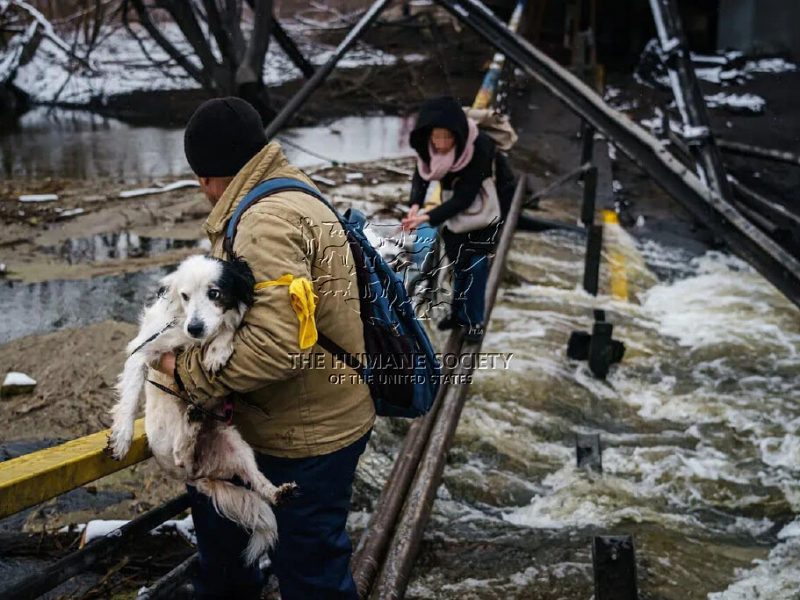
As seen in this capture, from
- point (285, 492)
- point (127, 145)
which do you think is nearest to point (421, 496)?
point (285, 492)

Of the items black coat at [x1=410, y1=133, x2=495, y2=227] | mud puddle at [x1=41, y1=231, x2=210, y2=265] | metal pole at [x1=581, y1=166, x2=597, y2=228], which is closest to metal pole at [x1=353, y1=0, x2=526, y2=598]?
black coat at [x1=410, y1=133, x2=495, y2=227]

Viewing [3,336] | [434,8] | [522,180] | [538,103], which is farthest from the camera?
[434,8]

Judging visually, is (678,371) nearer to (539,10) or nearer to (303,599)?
(303,599)

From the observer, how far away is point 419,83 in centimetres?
1623

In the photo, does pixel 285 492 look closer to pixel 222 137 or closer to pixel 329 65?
pixel 222 137

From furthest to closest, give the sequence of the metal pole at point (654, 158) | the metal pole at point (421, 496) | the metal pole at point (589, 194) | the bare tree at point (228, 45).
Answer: the bare tree at point (228, 45) → the metal pole at point (589, 194) → the metal pole at point (654, 158) → the metal pole at point (421, 496)

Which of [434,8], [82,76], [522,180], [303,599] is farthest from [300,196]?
[434,8]

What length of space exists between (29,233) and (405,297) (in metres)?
6.61

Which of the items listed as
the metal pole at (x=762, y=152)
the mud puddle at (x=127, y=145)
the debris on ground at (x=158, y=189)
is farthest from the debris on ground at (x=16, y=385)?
the metal pole at (x=762, y=152)

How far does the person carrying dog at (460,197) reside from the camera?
5.32m

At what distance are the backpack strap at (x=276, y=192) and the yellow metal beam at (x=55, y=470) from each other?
2.29ft

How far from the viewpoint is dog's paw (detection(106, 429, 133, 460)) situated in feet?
8.48

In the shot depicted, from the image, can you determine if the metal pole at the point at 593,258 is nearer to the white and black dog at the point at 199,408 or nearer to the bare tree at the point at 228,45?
the bare tree at the point at 228,45

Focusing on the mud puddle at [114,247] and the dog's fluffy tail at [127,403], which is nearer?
the dog's fluffy tail at [127,403]
